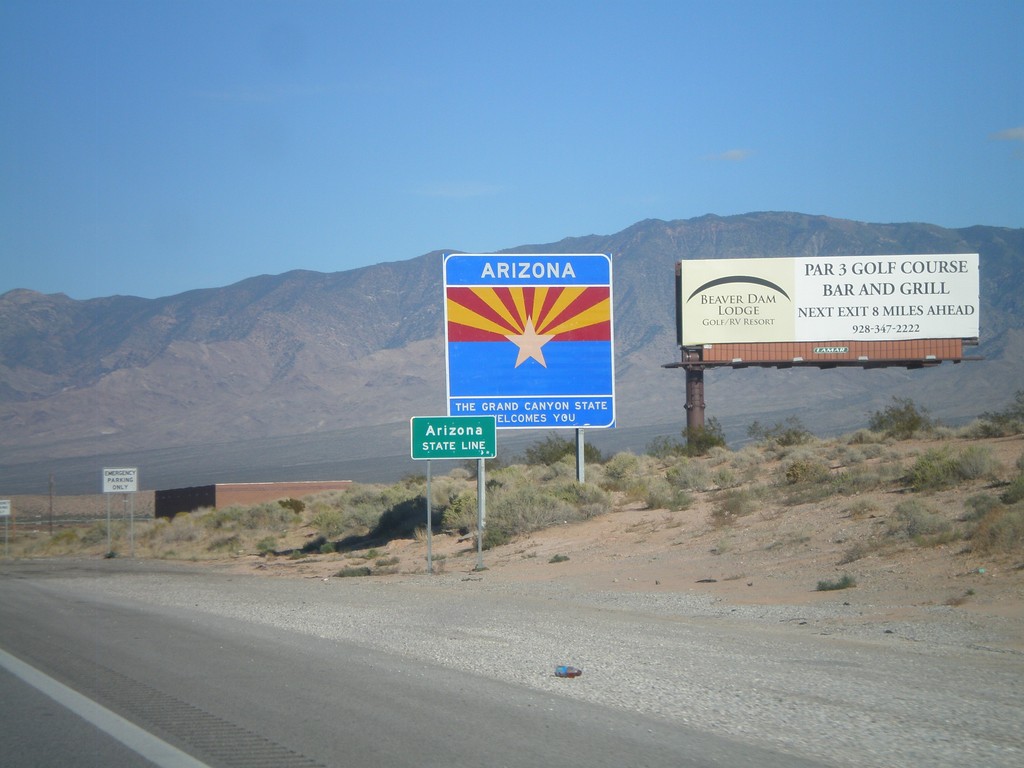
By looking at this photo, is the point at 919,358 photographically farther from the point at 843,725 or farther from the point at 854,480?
the point at 843,725

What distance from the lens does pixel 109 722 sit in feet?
27.1

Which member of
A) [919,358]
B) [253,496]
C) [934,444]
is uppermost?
[919,358]

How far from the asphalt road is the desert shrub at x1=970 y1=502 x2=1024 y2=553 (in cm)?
958

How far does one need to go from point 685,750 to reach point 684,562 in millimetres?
13510

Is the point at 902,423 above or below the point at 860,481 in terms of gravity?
above

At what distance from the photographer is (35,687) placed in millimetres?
9789

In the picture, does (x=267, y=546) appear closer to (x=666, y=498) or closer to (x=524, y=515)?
(x=524, y=515)

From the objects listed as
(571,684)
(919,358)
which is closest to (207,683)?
(571,684)

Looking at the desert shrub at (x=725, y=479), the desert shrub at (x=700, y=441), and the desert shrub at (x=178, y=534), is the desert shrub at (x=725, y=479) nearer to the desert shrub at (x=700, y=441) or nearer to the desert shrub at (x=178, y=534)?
the desert shrub at (x=700, y=441)

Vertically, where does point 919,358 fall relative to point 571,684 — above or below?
above

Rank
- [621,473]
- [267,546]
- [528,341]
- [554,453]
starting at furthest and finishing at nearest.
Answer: [554,453] < [267,546] < [621,473] < [528,341]

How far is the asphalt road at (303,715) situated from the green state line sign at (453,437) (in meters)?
10.3

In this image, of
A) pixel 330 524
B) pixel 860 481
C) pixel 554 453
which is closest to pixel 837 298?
pixel 554 453

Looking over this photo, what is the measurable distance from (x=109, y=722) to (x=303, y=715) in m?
1.44
